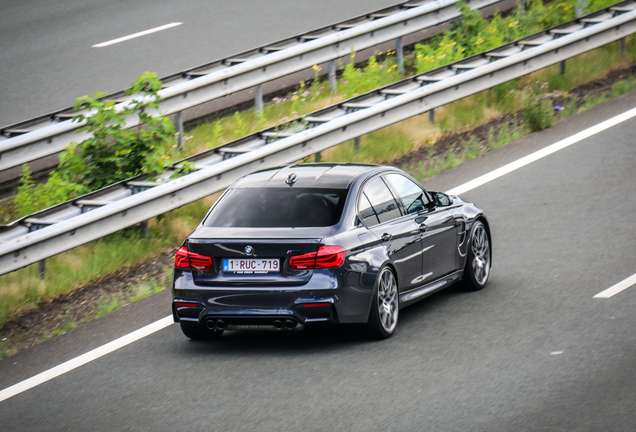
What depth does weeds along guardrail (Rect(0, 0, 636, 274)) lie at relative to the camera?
33.4 feet

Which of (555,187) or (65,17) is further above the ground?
(65,17)

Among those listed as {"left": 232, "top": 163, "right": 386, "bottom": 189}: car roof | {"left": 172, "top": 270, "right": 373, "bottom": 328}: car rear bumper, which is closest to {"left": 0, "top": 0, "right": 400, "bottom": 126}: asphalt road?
{"left": 232, "top": 163, "right": 386, "bottom": 189}: car roof

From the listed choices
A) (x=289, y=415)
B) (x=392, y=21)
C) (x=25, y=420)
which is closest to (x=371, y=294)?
(x=289, y=415)

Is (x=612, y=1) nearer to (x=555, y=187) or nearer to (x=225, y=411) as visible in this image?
(x=555, y=187)

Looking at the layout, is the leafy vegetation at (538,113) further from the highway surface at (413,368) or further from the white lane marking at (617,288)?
the white lane marking at (617,288)

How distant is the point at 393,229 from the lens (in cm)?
891

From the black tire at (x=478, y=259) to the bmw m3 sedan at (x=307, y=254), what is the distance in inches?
22.0

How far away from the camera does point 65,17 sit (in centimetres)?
2111

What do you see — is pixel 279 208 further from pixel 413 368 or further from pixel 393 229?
pixel 413 368

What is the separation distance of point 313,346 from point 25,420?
2394 millimetres

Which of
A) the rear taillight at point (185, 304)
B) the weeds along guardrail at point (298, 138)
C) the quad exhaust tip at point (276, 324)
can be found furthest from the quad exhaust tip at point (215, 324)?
the weeds along guardrail at point (298, 138)

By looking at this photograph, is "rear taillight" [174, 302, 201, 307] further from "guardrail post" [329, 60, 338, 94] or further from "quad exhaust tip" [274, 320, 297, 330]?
"guardrail post" [329, 60, 338, 94]

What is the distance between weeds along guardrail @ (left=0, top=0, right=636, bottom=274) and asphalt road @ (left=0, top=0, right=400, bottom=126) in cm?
373

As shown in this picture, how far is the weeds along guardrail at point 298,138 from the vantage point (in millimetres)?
10172
